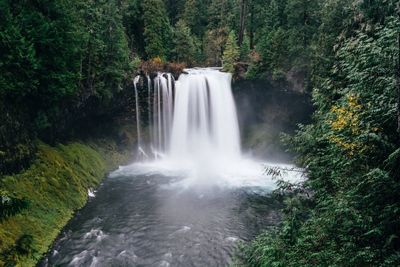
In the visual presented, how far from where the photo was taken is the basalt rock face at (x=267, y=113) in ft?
113

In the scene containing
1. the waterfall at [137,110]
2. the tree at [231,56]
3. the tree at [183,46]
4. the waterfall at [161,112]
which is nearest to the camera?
the waterfall at [137,110]

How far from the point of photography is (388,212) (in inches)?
362

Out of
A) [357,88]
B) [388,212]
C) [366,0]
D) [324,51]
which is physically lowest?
[388,212]

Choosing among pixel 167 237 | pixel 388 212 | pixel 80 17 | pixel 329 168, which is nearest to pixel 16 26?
pixel 80 17

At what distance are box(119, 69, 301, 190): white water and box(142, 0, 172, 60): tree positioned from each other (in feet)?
16.5

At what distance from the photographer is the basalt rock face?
3459 cm

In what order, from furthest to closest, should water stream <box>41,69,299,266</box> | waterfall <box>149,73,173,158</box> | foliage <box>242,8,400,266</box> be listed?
1. waterfall <box>149,73,173,158</box>
2. water stream <box>41,69,299,266</box>
3. foliage <box>242,8,400,266</box>

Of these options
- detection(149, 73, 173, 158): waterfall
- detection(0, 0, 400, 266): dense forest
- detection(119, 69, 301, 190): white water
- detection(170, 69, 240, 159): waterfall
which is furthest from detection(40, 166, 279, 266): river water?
detection(170, 69, 240, 159): waterfall

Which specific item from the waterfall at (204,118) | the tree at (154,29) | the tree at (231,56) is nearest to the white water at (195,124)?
the waterfall at (204,118)

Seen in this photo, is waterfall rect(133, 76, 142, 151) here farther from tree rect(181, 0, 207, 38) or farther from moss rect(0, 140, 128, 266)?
tree rect(181, 0, 207, 38)

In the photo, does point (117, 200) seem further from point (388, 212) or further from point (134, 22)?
point (134, 22)

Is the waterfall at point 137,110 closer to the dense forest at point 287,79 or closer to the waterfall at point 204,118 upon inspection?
the dense forest at point 287,79

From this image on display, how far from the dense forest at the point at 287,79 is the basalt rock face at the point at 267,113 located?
4.83 ft

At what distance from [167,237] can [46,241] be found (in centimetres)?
587
